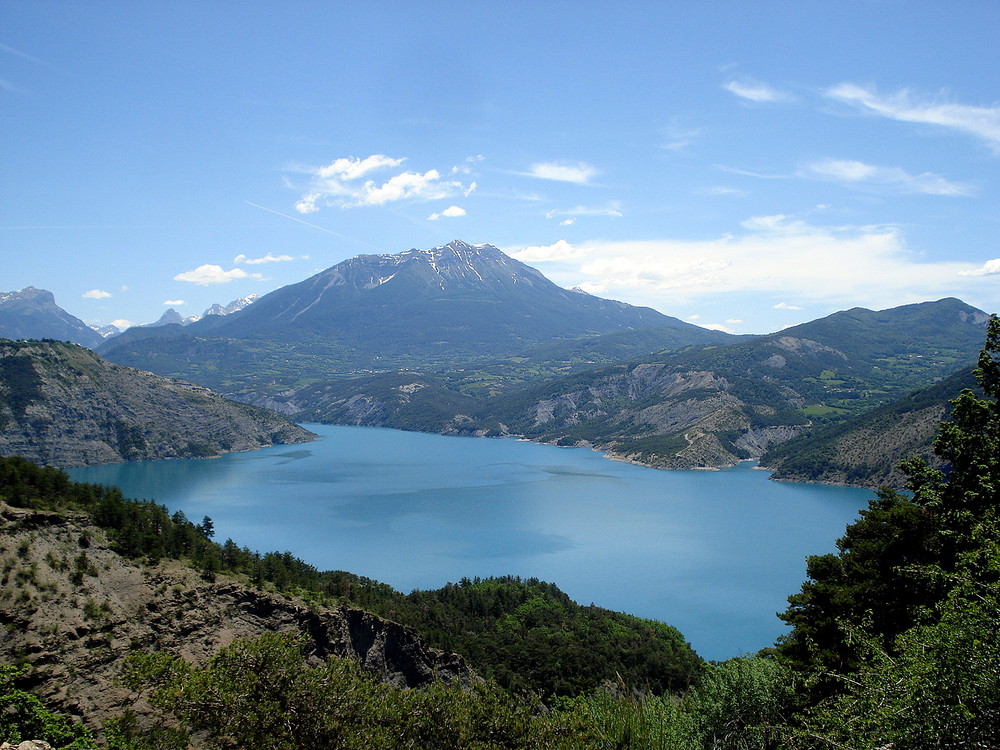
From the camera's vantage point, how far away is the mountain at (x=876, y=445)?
98812 millimetres

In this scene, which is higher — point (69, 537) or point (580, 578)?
point (69, 537)

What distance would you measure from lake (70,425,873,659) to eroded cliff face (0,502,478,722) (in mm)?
27808

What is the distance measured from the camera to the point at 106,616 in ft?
67.7

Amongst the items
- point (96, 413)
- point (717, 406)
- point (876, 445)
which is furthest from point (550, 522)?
point (96, 413)

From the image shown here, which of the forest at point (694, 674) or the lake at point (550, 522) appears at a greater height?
the forest at point (694, 674)

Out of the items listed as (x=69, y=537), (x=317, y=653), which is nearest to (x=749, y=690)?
(x=317, y=653)

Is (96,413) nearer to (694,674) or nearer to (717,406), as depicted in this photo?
(694,674)

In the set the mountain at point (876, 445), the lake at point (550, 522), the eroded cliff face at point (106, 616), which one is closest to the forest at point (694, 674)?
the eroded cliff face at point (106, 616)

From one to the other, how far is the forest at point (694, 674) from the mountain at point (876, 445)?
270ft

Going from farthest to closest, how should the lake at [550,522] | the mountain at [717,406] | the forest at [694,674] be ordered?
the mountain at [717,406]
the lake at [550,522]
the forest at [694,674]

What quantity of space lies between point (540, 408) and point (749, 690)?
180 metres

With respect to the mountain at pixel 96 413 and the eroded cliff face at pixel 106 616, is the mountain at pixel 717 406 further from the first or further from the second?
the eroded cliff face at pixel 106 616

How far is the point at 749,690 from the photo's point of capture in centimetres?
1619

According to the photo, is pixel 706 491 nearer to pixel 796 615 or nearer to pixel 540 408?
pixel 796 615
